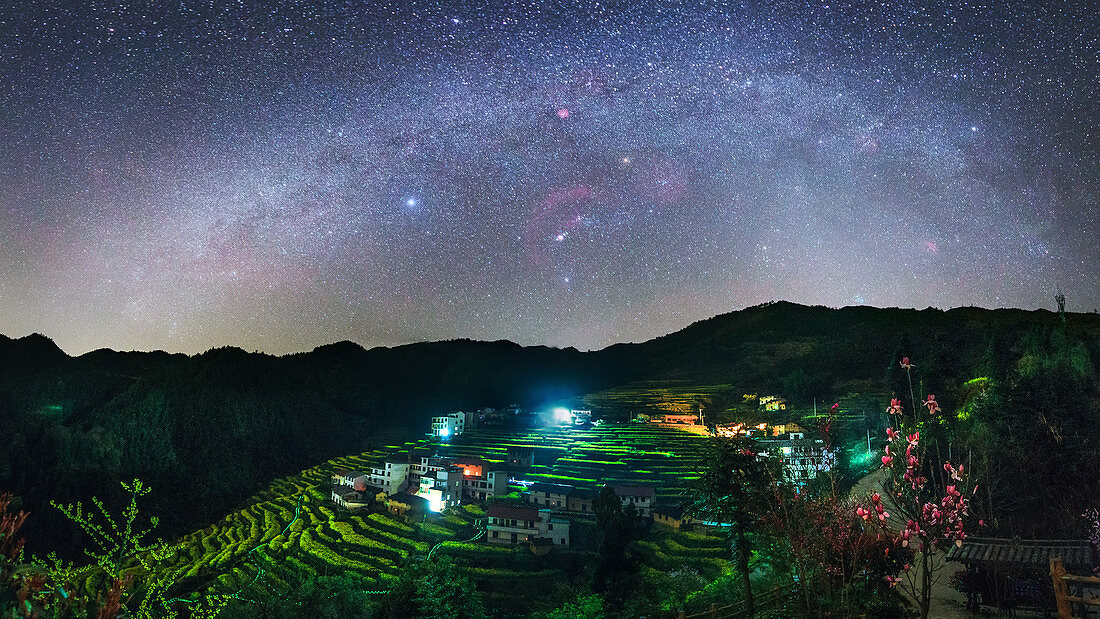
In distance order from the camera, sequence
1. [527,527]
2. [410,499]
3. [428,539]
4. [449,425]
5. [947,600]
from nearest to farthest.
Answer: [947,600], [527,527], [428,539], [410,499], [449,425]

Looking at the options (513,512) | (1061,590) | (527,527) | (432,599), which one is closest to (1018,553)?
(1061,590)

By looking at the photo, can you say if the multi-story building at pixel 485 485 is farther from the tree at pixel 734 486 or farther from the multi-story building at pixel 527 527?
the tree at pixel 734 486

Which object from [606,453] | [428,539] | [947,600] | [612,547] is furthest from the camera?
[606,453]

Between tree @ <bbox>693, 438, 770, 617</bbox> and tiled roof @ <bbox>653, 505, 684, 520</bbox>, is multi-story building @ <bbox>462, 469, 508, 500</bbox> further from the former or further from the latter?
tree @ <bbox>693, 438, 770, 617</bbox>

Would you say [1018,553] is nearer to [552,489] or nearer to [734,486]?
[734,486]

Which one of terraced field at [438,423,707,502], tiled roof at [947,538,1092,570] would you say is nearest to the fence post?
tiled roof at [947,538,1092,570]

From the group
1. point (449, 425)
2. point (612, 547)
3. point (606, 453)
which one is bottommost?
point (612, 547)
